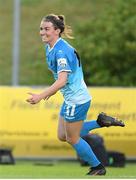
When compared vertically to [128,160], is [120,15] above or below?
above

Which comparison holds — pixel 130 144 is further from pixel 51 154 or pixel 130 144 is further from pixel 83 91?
pixel 83 91

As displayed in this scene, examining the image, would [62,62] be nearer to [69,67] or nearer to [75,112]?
[69,67]

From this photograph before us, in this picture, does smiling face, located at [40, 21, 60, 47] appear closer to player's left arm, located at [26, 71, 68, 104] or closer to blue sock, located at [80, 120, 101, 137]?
player's left arm, located at [26, 71, 68, 104]

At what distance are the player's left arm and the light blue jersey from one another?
0.08m

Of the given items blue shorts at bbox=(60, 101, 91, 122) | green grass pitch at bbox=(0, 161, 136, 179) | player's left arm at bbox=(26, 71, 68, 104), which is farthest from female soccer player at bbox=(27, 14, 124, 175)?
green grass pitch at bbox=(0, 161, 136, 179)

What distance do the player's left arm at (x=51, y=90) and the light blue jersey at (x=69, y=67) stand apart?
0.08 m

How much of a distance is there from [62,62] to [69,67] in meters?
0.12

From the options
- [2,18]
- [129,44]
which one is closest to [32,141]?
[129,44]

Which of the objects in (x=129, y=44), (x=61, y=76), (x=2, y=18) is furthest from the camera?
(x=2, y=18)

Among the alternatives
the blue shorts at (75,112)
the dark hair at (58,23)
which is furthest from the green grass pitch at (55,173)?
the dark hair at (58,23)

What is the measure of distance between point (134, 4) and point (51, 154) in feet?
37.4

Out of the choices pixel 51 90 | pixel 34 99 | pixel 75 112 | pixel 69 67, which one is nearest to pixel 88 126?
pixel 75 112

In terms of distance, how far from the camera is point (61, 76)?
1190 centimetres

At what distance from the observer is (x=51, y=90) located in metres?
11.7
